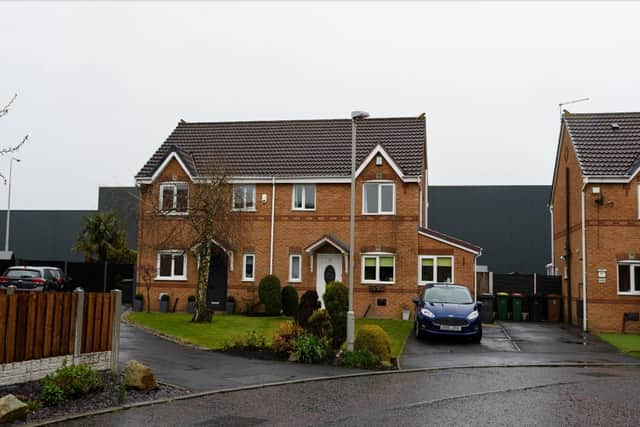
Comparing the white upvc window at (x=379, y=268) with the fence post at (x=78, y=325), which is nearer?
the fence post at (x=78, y=325)

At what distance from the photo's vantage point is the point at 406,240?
27.9 m

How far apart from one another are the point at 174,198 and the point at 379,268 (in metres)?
8.92

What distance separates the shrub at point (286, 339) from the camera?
16891 mm

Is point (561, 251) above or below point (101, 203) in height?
below

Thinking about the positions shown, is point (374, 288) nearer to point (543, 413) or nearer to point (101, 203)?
point (543, 413)

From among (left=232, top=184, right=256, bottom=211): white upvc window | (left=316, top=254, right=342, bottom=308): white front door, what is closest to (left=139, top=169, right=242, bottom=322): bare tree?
(left=232, top=184, right=256, bottom=211): white upvc window

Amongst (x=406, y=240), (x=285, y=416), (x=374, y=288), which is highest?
(x=406, y=240)

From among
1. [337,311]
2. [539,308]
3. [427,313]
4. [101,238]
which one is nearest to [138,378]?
[337,311]

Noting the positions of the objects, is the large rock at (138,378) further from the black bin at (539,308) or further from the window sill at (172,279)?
the black bin at (539,308)

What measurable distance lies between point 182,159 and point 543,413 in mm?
22073

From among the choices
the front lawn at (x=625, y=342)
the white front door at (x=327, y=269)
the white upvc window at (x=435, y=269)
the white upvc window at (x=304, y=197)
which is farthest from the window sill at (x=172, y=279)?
the front lawn at (x=625, y=342)

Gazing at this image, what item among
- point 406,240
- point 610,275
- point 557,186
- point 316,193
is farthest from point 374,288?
point 557,186

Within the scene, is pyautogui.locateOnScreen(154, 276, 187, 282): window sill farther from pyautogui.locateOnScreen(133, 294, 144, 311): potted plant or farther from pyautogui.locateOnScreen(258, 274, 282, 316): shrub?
pyautogui.locateOnScreen(258, 274, 282, 316): shrub

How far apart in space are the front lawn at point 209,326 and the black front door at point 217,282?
160cm
